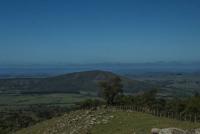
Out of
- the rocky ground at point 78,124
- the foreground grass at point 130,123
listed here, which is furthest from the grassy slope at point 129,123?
the rocky ground at point 78,124

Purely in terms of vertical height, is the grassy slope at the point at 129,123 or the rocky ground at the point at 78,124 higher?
the grassy slope at the point at 129,123

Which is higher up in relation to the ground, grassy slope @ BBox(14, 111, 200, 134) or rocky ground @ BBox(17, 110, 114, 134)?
grassy slope @ BBox(14, 111, 200, 134)

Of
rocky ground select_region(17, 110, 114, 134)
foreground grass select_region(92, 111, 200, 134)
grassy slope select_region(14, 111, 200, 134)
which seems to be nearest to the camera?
foreground grass select_region(92, 111, 200, 134)

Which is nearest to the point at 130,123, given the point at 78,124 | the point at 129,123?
the point at 129,123

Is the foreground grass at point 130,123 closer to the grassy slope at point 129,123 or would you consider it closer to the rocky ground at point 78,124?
the grassy slope at point 129,123

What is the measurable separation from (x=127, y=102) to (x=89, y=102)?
1183 centimetres

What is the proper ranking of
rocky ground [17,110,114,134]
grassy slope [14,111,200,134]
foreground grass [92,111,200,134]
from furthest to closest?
1. rocky ground [17,110,114,134]
2. grassy slope [14,111,200,134]
3. foreground grass [92,111,200,134]

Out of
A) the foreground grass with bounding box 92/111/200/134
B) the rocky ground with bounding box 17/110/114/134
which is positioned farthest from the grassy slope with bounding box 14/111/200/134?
the rocky ground with bounding box 17/110/114/134

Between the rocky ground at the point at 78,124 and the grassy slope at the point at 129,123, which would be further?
the rocky ground at the point at 78,124

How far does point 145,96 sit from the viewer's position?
8806cm

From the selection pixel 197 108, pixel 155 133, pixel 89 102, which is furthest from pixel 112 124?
pixel 89 102

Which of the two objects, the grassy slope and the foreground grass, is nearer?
the foreground grass

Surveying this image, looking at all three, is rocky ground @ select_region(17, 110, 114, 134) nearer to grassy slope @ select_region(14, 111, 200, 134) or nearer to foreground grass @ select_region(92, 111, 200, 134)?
grassy slope @ select_region(14, 111, 200, 134)

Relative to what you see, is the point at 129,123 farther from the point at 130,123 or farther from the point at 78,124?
the point at 78,124
